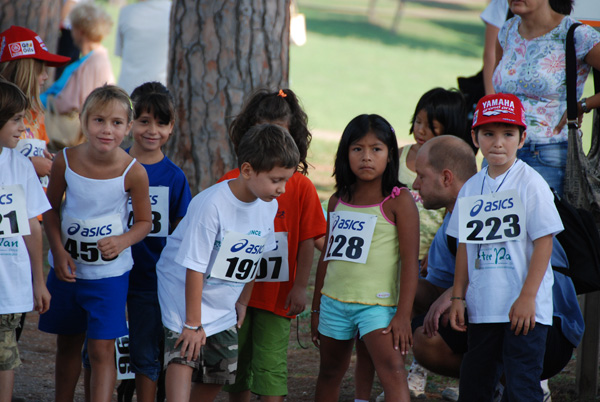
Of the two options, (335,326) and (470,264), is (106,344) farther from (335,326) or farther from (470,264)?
(470,264)

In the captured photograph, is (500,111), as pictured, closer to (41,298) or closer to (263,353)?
(263,353)

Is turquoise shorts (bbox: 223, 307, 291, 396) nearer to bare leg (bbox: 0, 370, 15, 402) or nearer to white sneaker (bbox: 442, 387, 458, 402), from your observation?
bare leg (bbox: 0, 370, 15, 402)

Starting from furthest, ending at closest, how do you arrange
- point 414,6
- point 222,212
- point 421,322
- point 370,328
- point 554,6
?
point 414,6, point 554,6, point 421,322, point 370,328, point 222,212

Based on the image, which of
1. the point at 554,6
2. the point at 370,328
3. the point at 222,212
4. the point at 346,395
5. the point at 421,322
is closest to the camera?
the point at 222,212

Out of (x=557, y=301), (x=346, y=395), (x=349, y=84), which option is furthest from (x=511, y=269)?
(x=349, y=84)

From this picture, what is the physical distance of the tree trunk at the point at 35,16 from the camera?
817cm

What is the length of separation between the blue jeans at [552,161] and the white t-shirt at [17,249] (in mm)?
2526

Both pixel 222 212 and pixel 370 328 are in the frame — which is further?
pixel 370 328

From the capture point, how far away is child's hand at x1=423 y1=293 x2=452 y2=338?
3.56 m

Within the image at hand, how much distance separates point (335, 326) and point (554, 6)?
216 centimetres

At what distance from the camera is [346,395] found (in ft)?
14.7

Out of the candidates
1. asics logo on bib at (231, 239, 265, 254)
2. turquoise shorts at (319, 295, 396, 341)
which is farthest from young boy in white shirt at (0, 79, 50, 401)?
turquoise shorts at (319, 295, 396, 341)

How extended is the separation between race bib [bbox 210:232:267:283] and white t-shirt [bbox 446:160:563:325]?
94cm

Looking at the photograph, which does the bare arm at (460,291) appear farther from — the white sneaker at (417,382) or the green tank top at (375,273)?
the white sneaker at (417,382)
